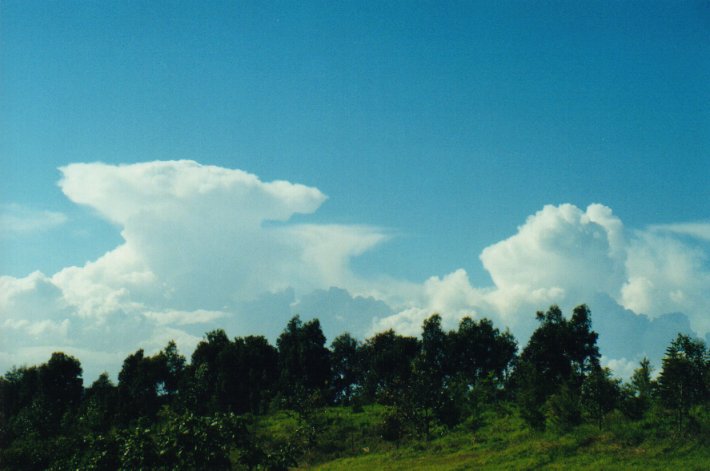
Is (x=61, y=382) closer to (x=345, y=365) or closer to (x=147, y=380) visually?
(x=147, y=380)

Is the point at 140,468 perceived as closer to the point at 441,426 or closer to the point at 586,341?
the point at 441,426

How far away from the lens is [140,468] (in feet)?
73.7

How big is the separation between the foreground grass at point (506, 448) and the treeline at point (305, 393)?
1.39 meters

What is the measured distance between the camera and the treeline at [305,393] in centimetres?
2411

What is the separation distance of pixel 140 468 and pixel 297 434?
28.6 m

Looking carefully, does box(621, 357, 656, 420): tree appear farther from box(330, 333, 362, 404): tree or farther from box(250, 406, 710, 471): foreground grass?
box(330, 333, 362, 404): tree

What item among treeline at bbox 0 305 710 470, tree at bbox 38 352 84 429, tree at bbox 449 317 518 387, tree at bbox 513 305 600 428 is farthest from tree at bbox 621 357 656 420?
tree at bbox 38 352 84 429

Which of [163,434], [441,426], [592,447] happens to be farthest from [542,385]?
[163,434]

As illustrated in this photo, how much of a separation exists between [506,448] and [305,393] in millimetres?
22554

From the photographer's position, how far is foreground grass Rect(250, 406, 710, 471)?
3269 cm

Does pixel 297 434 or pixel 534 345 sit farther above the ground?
pixel 534 345

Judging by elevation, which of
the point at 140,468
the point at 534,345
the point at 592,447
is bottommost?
the point at 592,447

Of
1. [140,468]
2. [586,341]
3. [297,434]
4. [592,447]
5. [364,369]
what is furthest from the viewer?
[364,369]

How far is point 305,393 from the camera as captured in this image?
5616cm
